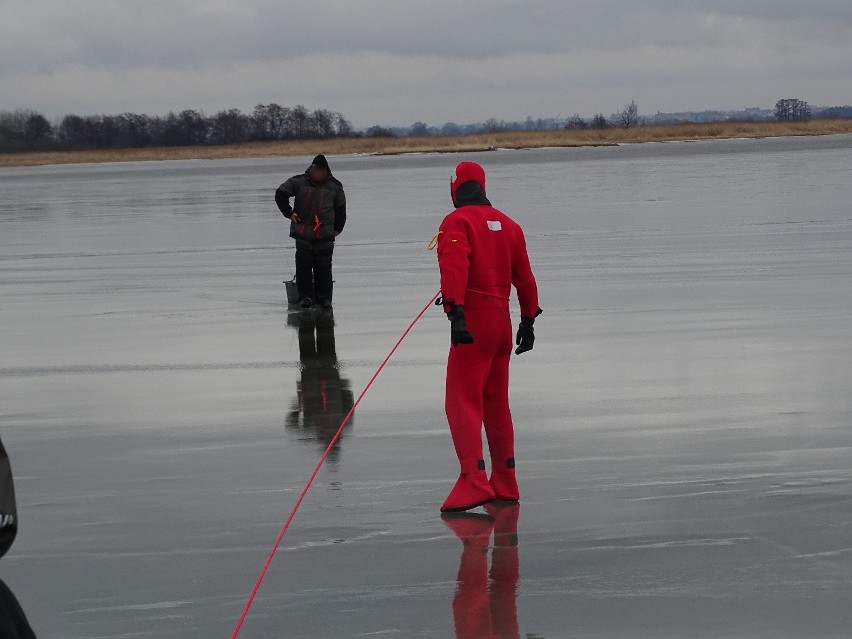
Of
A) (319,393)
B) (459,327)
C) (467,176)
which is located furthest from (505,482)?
(319,393)

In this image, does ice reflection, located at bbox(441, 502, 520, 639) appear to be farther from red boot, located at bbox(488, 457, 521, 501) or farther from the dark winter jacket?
the dark winter jacket

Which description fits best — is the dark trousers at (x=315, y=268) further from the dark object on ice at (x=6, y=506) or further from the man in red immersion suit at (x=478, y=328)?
the dark object on ice at (x=6, y=506)

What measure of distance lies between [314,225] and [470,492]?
27.4 feet

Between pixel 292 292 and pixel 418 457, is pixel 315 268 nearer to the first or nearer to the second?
pixel 292 292

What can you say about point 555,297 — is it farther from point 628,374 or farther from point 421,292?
point 628,374

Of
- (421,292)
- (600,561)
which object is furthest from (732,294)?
(600,561)

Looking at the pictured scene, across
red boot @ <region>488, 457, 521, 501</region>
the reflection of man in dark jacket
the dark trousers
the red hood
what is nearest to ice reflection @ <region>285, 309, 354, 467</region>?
the dark trousers

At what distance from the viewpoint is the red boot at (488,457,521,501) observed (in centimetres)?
707

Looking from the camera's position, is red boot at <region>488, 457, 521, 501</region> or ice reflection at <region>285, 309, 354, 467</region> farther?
ice reflection at <region>285, 309, 354, 467</region>

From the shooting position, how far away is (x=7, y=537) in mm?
2893

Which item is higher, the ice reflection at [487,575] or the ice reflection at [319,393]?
the ice reflection at [487,575]

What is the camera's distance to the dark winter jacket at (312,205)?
1495cm

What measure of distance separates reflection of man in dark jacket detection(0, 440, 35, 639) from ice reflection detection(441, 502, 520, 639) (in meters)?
2.44

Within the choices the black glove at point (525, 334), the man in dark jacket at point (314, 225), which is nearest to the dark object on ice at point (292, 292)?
the man in dark jacket at point (314, 225)
